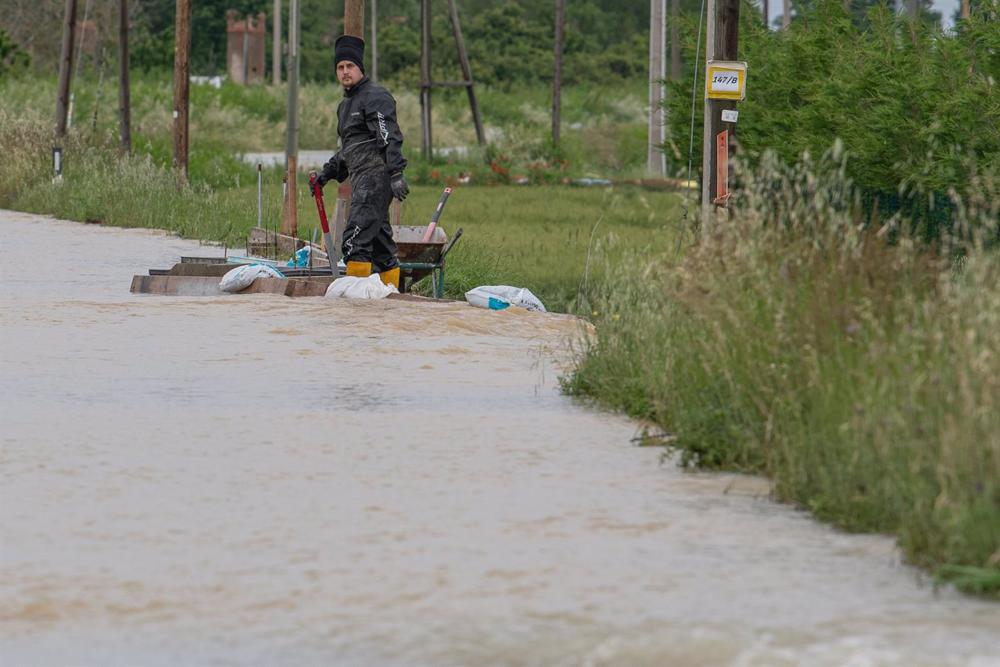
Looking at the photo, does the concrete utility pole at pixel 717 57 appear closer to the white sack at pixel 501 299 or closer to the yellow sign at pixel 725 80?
the yellow sign at pixel 725 80

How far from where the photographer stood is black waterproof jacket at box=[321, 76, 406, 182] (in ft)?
→ 55.6

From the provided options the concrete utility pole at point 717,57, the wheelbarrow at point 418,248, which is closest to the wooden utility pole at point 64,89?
the wheelbarrow at point 418,248

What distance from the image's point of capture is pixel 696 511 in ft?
27.3

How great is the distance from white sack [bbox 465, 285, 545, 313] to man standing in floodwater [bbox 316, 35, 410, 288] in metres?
0.84

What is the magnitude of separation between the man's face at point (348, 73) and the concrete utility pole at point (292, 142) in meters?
6.78

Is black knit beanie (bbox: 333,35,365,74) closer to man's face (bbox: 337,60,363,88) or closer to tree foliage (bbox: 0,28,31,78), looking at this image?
Answer: man's face (bbox: 337,60,363,88)

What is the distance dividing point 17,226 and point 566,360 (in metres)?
17.0

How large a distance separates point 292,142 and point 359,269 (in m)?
9.37

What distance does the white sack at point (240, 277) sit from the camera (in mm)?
17562

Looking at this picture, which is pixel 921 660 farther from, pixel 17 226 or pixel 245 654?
pixel 17 226

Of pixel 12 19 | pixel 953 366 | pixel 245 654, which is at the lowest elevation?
pixel 245 654

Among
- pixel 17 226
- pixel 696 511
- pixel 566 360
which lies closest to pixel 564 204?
pixel 17 226

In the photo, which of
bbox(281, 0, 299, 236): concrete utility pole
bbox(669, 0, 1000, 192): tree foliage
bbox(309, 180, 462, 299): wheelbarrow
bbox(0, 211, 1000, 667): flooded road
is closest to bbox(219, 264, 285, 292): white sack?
bbox(309, 180, 462, 299): wheelbarrow

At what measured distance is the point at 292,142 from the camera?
2606cm
